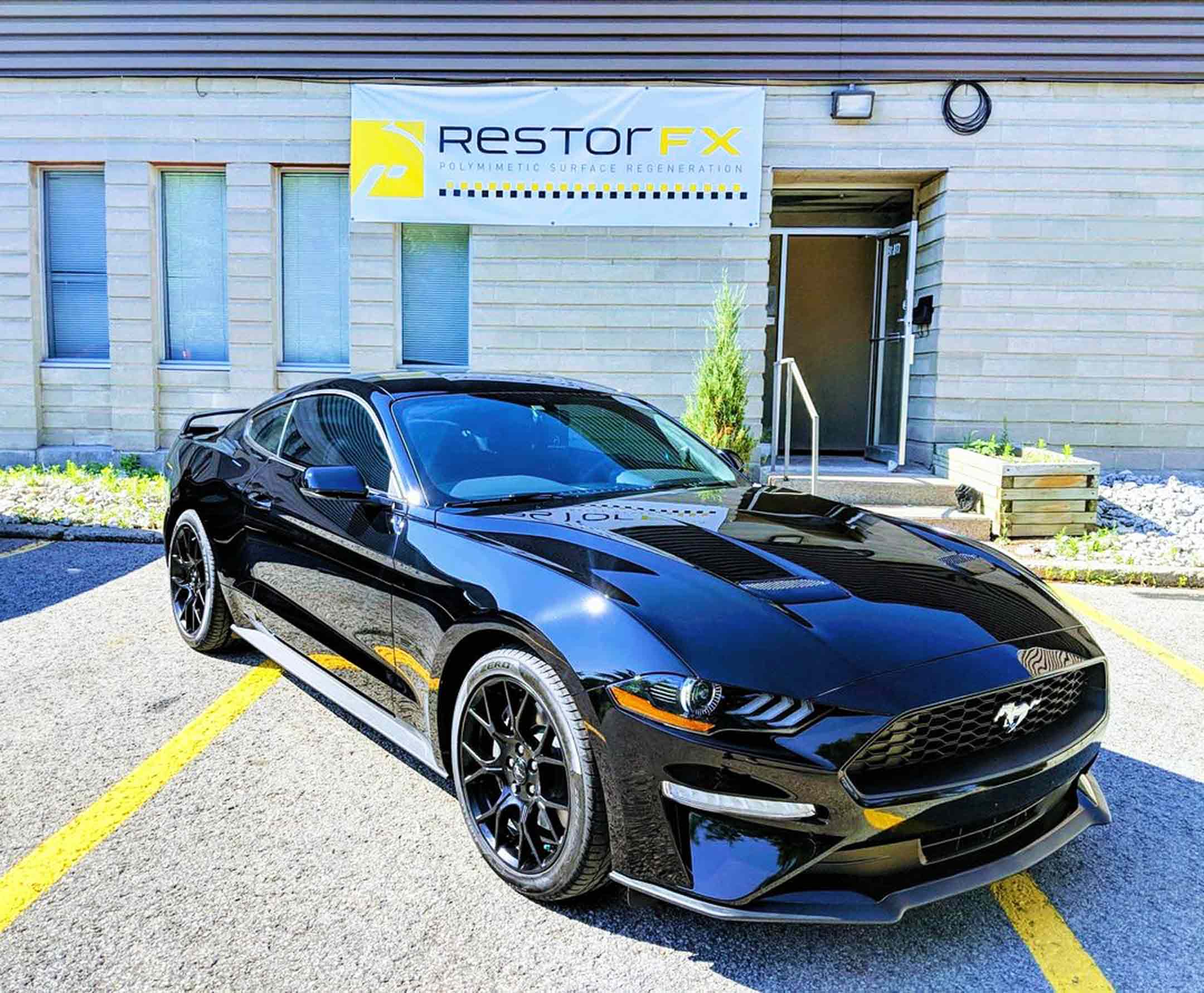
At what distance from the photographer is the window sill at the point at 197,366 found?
973 centimetres

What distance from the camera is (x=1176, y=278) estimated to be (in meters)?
8.94

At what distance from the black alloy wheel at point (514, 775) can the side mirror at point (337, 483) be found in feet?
3.03

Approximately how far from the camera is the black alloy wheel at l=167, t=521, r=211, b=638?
14.2ft

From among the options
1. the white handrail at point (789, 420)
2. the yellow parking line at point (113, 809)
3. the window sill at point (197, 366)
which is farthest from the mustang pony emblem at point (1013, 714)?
the window sill at point (197, 366)

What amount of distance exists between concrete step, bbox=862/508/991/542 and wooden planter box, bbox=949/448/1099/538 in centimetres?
8

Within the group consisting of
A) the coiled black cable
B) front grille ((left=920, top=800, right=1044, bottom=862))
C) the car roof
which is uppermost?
the coiled black cable

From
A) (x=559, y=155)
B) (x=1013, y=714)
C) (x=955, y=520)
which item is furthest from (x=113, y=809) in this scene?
(x=559, y=155)

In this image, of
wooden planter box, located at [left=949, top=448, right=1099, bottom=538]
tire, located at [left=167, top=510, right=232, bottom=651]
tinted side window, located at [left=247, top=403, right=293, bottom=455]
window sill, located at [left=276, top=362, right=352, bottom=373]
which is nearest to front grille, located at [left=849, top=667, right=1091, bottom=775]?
tinted side window, located at [left=247, top=403, right=293, bottom=455]

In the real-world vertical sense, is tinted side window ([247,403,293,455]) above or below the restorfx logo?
below

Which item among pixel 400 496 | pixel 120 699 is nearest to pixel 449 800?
pixel 400 496

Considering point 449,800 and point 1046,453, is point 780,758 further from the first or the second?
point 1046,453

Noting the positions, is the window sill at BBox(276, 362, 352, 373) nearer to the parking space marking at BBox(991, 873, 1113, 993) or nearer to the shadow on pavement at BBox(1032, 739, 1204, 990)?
the shadow on pavement at BBox(1032, 739, 1204, 990)

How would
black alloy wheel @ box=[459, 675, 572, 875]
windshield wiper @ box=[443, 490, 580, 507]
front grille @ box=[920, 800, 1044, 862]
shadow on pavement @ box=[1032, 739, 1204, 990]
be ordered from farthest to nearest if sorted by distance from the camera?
windshield wiper @ box=[443, 490, 580, 507] < black alloy wheel @ box=[459, 675, 572, 875] < shadow on pavement @ box=[1032, 739, 1204, 990] < front grille @ box=[920, 800, 1044, 862]

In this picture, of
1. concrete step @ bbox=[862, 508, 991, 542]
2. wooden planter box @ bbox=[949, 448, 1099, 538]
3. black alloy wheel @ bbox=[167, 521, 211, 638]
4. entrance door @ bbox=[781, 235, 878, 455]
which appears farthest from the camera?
entrance door @ bbox=[781, 235, 878, 455]
